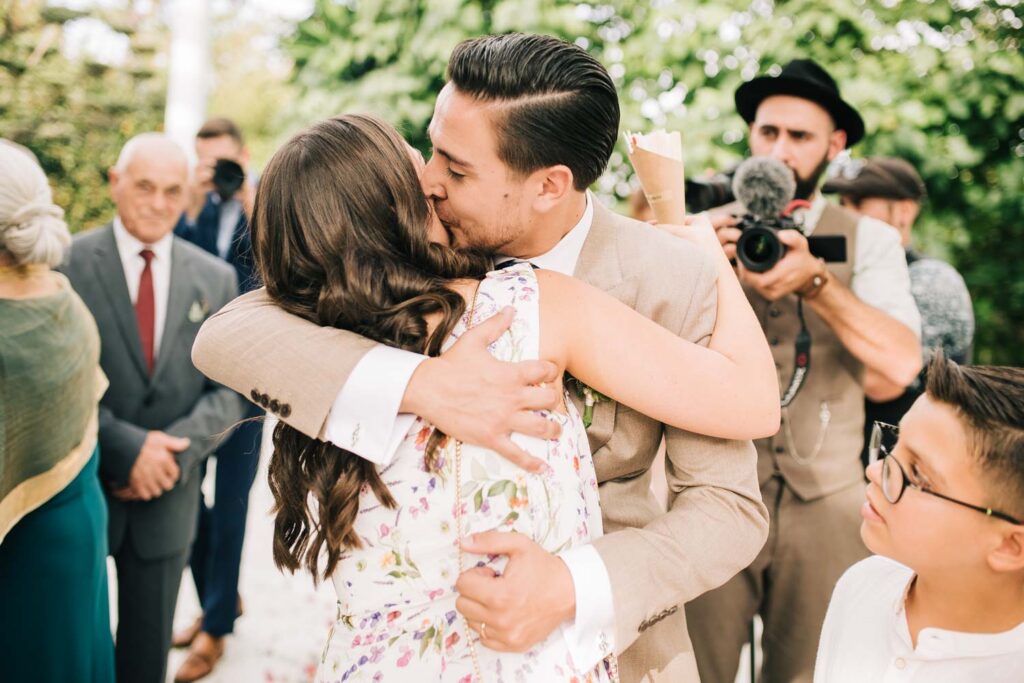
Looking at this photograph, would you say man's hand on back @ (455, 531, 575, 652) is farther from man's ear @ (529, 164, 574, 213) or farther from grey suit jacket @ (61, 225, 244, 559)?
grey suit jacket @ (61, 225, 244, 559)

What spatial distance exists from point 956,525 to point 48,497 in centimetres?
219

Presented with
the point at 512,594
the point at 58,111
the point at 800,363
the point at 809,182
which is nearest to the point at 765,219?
the point at 800,363

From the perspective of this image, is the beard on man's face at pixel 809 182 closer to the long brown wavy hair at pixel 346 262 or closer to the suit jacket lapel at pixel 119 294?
the long brown wavy hair at pixel 346 262

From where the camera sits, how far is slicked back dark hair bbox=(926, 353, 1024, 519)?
1.46 metres

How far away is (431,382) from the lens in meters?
1.29

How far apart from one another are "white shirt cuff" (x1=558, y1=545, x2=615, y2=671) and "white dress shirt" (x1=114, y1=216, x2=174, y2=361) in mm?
2443

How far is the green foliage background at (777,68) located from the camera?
454 cm

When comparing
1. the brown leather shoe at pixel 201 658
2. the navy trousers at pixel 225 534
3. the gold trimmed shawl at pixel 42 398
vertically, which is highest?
the gold trimmed shawl at pixel 42 398

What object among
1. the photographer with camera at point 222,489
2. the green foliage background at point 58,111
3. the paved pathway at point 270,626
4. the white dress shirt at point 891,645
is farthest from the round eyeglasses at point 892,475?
the green foliage background at point 58,111

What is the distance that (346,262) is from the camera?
1356mm

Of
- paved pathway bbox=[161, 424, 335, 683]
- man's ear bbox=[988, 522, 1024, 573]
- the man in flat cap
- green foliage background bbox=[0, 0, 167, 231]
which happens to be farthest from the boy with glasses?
green foliage background bbox=[0, 0, 167, 231]

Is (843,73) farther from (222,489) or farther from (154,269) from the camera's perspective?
(222,489)

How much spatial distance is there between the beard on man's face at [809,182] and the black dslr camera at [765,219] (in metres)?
0.47

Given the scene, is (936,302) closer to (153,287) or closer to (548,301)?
(548,301)
